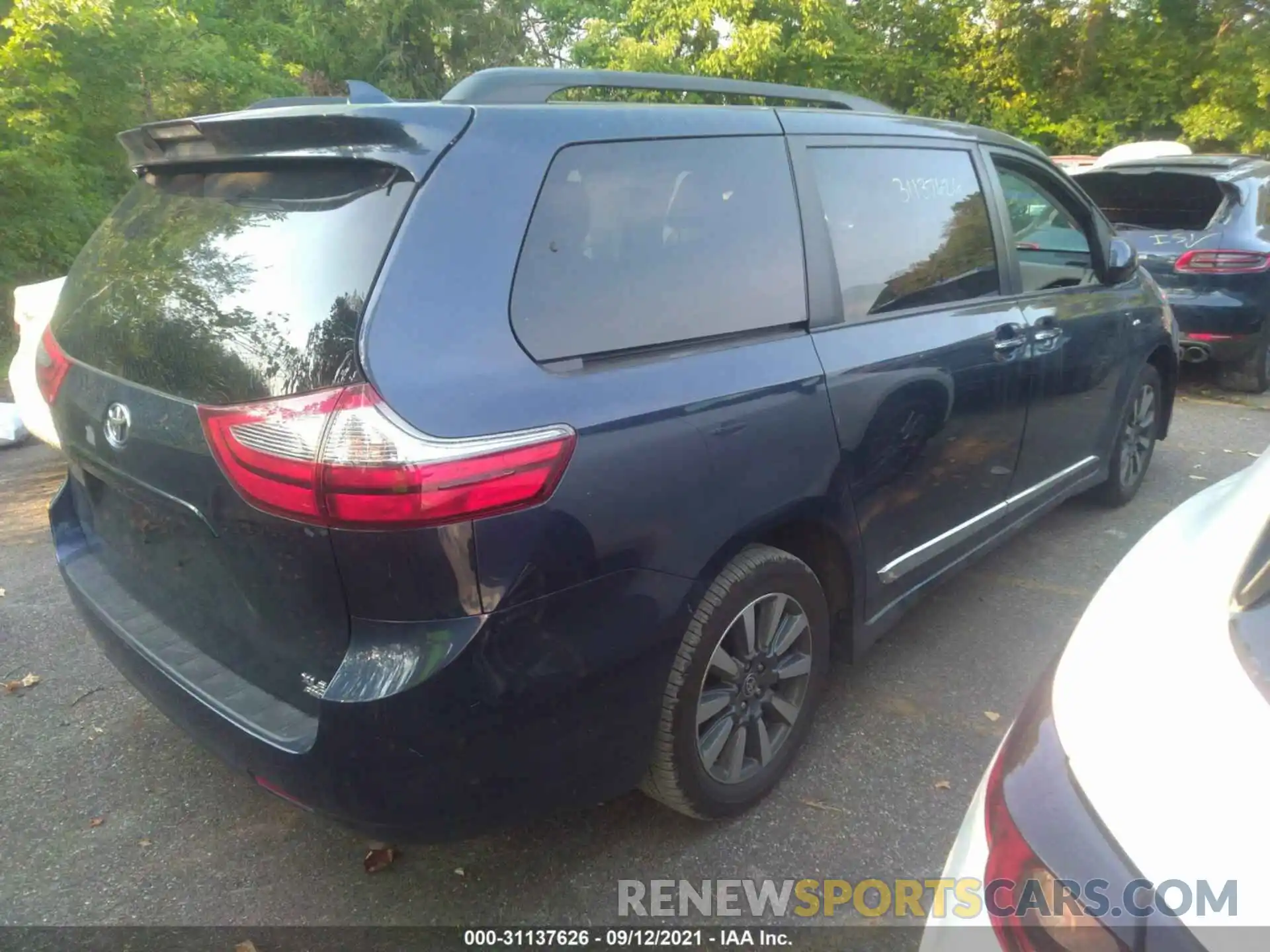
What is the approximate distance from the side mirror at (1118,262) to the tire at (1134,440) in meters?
0.50

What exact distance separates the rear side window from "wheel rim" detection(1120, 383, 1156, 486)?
2725mm

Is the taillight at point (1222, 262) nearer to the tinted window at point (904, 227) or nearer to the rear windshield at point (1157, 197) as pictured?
the rear windshield at point (1157, 197)

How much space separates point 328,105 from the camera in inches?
84.0

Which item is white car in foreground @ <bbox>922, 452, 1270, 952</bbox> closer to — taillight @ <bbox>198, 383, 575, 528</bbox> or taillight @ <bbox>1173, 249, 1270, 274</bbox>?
taillight @ <bbox>198, 383, 575, 528</bbox>

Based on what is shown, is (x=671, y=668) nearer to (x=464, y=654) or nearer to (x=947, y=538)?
Answer: (x=464, y=654)

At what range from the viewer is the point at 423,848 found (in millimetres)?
2432

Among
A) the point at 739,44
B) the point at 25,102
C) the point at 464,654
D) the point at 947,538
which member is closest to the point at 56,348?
the point at 464,654

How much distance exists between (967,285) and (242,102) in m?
9.25

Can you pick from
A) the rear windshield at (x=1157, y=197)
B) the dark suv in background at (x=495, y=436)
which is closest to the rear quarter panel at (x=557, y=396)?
the dark suv in background at (x=495, y=436)

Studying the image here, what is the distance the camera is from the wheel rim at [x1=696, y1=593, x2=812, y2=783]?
2326mm

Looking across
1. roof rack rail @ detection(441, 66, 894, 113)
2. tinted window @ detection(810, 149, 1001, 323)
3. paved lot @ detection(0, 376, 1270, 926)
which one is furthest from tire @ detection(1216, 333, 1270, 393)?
roof rack rail @ detection(441, 66, 894, 113)

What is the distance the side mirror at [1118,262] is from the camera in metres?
3.96

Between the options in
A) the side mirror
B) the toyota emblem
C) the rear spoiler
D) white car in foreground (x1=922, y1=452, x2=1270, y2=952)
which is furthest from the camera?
the side mirror

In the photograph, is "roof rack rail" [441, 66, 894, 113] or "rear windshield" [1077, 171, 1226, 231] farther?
"rear windshield" [1077, 171, 1226, 231]
